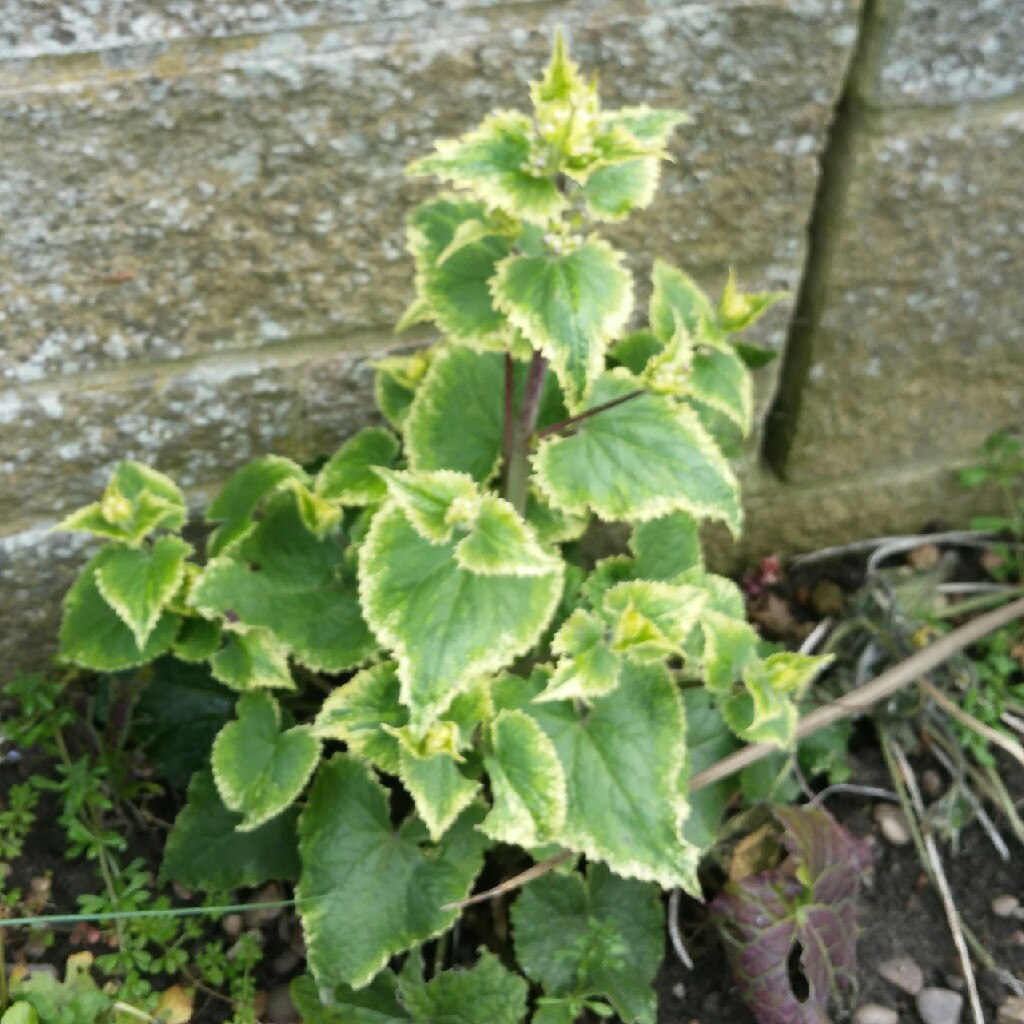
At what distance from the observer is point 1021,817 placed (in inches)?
60.9

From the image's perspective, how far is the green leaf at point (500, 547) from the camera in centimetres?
102

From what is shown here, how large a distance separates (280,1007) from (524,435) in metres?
0.75

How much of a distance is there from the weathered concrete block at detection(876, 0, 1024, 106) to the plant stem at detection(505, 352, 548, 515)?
23.2 inches

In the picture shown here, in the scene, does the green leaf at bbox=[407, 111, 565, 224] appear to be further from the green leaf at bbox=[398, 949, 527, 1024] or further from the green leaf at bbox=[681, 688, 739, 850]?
the green leaf at bbox=[398, 949, 527, 1024]

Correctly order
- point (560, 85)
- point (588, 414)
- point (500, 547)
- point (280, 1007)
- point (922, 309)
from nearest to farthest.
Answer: point (560, 85)
point (500, 547)
point (588, 414)
point (280, 1007)
point (922, 309)

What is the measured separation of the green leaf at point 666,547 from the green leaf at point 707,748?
6.0 inches

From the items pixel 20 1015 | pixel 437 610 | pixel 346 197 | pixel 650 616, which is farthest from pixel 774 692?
pixel 20 1015

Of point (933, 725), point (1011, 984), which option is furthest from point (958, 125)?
point (1011, 984)

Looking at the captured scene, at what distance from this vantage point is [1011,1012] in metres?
1.36

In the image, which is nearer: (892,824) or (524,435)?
(524,435)

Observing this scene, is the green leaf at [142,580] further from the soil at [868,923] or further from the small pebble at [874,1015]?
the small pebble at [874,1015]

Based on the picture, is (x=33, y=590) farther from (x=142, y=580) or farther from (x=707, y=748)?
(x=707, y=748)

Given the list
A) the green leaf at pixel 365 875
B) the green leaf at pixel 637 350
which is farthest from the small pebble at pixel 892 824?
the green leaf at pixel 637 350

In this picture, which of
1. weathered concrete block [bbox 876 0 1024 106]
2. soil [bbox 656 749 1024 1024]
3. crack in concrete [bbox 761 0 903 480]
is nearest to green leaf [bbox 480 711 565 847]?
soil [bbox 656 749 1024 1024]
